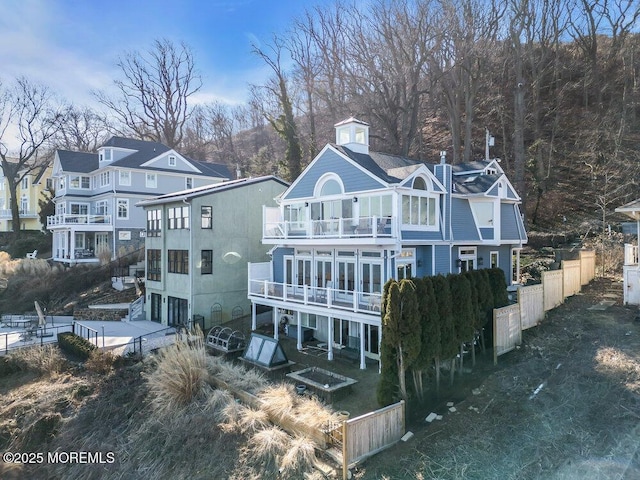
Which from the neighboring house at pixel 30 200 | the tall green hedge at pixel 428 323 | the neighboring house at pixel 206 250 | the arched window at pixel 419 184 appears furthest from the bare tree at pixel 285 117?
the neighboring house at pixel 30 200

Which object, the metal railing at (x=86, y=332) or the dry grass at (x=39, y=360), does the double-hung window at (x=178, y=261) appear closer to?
the metal railing at (x=86, y=332)

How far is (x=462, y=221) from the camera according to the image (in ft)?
55.8

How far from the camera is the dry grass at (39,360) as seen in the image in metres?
15.6

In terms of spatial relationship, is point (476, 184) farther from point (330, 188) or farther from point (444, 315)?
point (444, 315)

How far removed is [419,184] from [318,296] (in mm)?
5770

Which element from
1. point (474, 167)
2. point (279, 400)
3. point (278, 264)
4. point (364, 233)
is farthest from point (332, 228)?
point (474, 167)

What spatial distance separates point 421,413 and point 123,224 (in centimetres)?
2919

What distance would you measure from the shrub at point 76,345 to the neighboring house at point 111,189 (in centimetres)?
1399

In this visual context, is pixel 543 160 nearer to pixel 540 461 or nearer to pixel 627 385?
pixel 627 385

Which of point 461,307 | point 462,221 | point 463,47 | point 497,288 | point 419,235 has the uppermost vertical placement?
point 463,47

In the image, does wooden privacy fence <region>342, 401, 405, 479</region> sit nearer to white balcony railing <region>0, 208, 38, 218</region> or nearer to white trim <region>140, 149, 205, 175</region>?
white trim <region>140, 149, 205, 175</region>

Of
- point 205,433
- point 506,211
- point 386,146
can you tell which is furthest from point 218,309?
point 386,146

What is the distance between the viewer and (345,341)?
16.0 metres

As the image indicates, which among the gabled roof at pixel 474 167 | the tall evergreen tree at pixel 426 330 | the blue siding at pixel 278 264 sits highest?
the gabled roof at pixel 474 167
